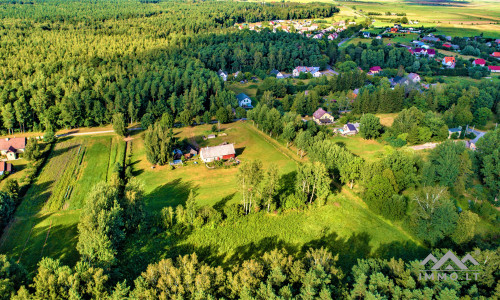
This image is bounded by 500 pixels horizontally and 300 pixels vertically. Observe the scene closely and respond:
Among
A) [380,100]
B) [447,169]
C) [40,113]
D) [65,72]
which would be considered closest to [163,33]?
[65,72]

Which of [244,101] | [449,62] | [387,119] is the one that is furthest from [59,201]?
[449,62]

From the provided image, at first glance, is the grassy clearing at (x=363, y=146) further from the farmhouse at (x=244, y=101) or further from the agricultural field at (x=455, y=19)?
the agricultural field at (x=455, y=19)

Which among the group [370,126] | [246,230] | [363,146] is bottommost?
[246,230]

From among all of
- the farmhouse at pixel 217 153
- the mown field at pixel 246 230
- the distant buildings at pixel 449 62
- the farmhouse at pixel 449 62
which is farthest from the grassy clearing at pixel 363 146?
the farmhouse at pixel 449 62

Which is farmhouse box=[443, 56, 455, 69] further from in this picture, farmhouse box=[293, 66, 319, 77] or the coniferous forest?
farmhouse box=[293, 66, 319, 77]

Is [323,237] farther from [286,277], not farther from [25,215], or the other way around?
[25,215]

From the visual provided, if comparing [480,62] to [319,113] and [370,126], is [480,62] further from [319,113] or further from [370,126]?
[370,126]
